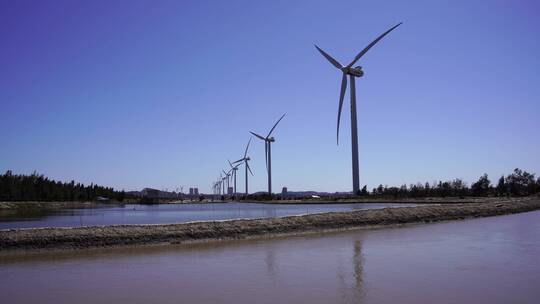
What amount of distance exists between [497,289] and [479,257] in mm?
5460

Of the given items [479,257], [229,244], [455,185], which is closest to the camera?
[479,257]

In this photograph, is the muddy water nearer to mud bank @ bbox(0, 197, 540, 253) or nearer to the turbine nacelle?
mud bank @ bbox(0, 197, 540, 253)

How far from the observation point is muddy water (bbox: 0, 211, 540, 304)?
1086 centimetres

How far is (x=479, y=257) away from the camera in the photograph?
1642 cm

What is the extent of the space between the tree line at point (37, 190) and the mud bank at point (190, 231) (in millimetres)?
93363

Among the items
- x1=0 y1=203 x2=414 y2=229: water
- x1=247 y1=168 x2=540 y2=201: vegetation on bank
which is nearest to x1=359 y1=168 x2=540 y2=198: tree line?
x1=247 y1=168 x2=540 y2=201: vegetation on bank

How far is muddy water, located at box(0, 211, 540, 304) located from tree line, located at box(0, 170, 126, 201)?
97799mm

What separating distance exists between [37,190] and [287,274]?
121m


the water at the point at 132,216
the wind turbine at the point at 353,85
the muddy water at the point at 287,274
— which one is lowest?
the muddy water at the point at 287,274

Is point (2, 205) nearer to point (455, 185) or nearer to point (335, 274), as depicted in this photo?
point (335, 274)

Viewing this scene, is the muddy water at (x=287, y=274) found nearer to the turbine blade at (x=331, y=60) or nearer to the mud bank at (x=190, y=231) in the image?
the mud bank at (x=190, y=231)

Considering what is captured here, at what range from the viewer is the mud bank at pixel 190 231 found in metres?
18.7

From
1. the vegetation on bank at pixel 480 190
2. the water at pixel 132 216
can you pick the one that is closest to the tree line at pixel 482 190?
the vegetation on bank at pixel 480 190

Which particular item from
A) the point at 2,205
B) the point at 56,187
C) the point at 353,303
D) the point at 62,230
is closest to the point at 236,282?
the point at 353,303
